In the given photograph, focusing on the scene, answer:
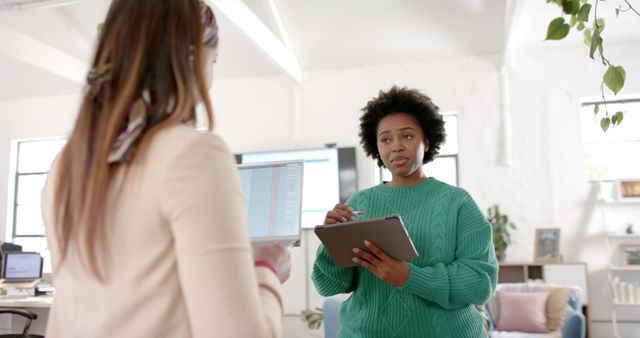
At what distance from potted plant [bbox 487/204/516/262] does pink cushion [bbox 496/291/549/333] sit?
877 mm

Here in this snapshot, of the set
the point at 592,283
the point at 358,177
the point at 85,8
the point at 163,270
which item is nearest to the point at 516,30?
the point at 358,177

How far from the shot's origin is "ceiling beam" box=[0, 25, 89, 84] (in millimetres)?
5477

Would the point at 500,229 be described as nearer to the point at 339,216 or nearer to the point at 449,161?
the point at 449,161

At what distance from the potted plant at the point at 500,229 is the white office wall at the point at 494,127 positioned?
147 millimetres

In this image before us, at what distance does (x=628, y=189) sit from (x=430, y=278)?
496 centimetres

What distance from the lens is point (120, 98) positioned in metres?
0.79

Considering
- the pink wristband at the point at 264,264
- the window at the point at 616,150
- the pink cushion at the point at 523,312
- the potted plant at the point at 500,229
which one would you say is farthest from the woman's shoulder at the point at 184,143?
the window at the point at 616,150

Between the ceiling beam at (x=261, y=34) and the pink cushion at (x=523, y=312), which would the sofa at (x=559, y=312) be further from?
the ceiling beam at (x=261, y=34)

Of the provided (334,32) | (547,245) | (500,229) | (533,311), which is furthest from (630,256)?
(334,32)

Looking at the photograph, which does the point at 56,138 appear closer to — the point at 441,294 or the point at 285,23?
the point at 285,23

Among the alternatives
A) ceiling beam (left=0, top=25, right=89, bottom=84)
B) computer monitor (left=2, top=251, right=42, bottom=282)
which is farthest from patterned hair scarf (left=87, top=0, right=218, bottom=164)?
ceiling beam (left=0, top=25, right=89, bottom=84)

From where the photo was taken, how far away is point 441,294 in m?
1.62

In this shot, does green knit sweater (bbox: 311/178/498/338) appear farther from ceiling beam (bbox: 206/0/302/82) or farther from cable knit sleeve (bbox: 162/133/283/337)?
ceiling beam (bbox: 206/0/302/82)

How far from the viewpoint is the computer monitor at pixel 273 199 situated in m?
1.45
